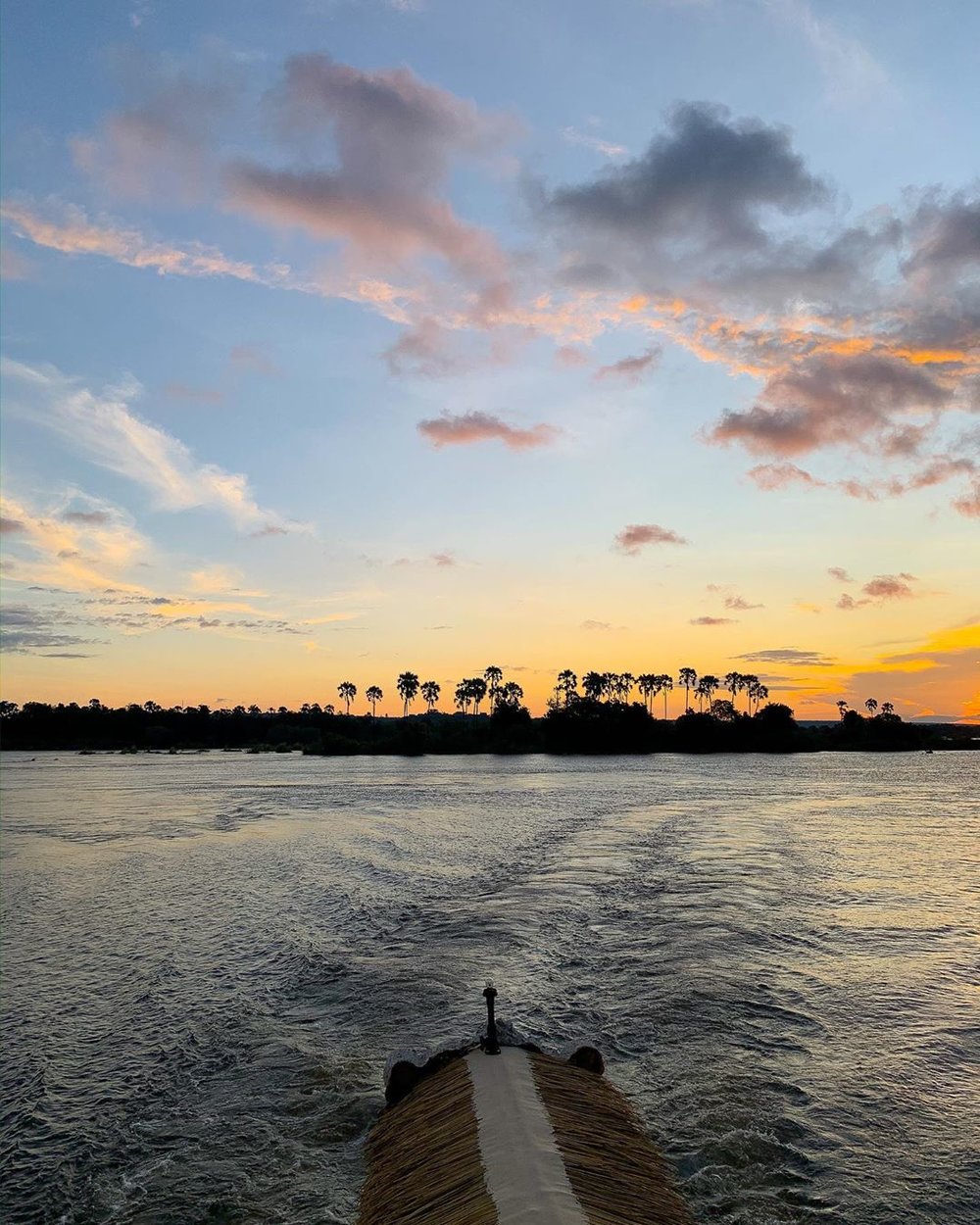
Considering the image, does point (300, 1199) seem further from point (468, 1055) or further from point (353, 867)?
point (353, 867)

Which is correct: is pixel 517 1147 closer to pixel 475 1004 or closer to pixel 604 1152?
pixel 604 1152

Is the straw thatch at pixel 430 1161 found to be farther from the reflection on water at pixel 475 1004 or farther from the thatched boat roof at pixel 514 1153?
the reflection on water at pixel 475 1004

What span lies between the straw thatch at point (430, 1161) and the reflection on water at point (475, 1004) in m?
1.13

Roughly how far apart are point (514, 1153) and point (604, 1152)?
1.27m

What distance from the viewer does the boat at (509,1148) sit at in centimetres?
704

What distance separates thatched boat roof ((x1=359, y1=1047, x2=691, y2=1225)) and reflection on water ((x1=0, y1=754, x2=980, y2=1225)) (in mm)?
1349

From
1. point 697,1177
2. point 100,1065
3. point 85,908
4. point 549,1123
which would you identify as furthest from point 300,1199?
point 85,908

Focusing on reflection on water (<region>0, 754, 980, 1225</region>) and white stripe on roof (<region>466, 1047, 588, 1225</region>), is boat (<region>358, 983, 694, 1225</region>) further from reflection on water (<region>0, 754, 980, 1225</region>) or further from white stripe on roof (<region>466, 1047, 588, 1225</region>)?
reflection on water (<region>0, 754, 980, 1225</region>)

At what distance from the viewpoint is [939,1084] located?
42.4ft

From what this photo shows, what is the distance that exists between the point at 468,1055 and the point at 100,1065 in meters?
8.21

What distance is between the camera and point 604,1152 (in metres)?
8.33

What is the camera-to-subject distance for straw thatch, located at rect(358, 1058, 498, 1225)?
7.27 m

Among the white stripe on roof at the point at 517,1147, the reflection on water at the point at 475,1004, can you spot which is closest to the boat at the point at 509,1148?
the white stripe on roof at the point at 517,1147

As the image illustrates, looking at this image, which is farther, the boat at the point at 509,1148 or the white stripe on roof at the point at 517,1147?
the boat at the point at 509,1148
